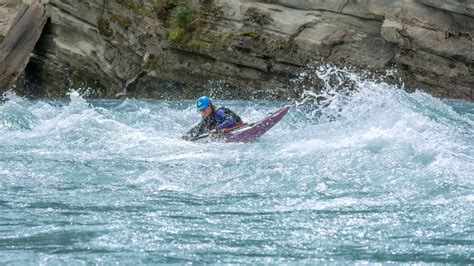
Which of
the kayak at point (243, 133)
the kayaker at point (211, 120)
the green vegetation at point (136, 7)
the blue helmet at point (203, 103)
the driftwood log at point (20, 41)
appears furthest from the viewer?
the driftwood log at point (20, 41)

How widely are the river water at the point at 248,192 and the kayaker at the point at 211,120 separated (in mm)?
372

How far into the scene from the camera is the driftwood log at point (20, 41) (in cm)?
2120

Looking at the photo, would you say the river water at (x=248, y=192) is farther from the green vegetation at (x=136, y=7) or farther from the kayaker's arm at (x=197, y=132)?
the green vegetation at (x=136, y=7)

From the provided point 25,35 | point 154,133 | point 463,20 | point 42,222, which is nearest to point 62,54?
point 25,35

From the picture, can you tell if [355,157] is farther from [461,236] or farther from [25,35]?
[25,35]

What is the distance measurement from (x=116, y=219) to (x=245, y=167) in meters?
3.00

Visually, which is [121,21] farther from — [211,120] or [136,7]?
[211,120]

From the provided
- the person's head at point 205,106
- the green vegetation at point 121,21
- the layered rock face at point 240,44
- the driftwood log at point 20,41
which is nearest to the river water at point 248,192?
the person's head at point 205,106

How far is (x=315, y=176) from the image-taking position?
920cm

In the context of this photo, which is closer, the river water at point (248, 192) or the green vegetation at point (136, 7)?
the river water at point (248, 192)

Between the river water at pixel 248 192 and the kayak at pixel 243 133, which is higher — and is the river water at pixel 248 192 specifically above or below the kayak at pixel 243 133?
above

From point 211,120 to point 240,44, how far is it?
21.6 feet

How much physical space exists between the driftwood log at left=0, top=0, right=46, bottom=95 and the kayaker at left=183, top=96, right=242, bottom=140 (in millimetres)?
10163

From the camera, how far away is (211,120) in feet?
41.9
